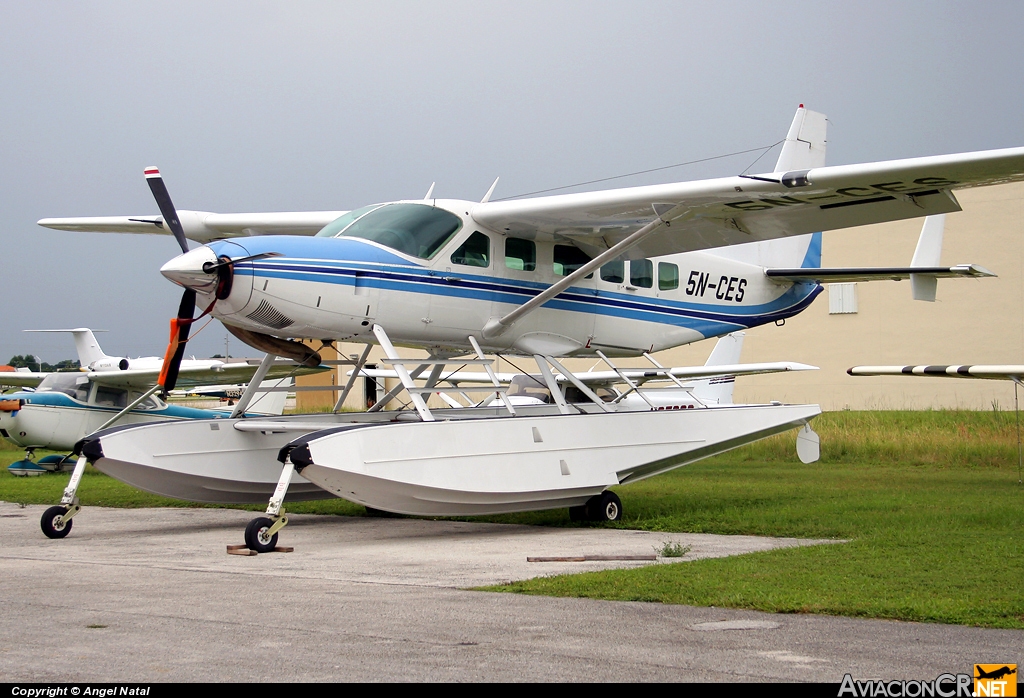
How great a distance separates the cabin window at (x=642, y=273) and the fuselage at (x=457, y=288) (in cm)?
2

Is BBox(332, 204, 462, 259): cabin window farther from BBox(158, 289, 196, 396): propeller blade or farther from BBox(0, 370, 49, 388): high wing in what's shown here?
BBox(0, 370, 49, 388): high wing

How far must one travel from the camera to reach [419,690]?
3965 millimetres

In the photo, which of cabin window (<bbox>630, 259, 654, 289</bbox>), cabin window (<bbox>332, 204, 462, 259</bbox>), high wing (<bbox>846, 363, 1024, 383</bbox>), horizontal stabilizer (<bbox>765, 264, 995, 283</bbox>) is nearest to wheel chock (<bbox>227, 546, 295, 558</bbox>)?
cabin window (<bbox>332, 204, 462, 259</bbox>)

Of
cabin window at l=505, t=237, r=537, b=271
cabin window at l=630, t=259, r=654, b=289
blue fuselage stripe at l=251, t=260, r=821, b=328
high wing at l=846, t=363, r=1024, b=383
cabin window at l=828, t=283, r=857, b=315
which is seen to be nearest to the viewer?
blue fuselage stripe at l=251, t=260, r=821, b=328

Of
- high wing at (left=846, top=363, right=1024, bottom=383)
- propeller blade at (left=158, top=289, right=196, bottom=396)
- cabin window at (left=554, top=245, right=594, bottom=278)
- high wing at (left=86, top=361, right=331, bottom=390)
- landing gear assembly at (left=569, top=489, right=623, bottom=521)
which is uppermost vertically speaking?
cabin window at (left=554, top=245, right=594, bottom=278)

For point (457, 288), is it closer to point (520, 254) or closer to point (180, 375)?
point (520, 254)

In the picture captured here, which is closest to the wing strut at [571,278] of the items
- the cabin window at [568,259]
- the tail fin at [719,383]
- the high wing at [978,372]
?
the cabin window at [568,259]

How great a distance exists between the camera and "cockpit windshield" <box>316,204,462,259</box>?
10.6 m

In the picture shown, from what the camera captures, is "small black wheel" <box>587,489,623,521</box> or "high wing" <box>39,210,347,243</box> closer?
"small black wheel" <box>587,489,623,521</box>

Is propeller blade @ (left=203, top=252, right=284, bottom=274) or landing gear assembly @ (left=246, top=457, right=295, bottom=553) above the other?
propeller blade @ (left=203, top=252, right=284, bottom=274)

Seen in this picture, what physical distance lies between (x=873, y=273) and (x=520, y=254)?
445cm

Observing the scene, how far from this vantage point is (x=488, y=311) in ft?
37.3

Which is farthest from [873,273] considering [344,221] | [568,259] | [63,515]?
[63,515]

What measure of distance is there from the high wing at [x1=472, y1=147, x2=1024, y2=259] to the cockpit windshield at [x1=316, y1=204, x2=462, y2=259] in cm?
50
